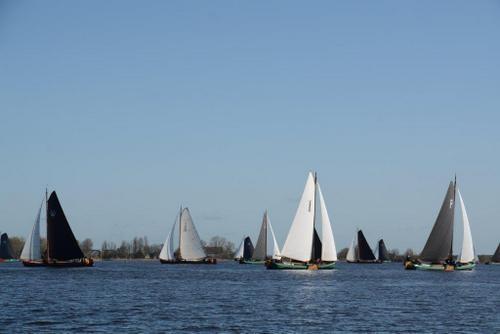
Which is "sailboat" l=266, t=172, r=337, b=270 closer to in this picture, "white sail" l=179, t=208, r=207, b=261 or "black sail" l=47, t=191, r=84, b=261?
"black sail" l=47, t=191, r=84, b=261

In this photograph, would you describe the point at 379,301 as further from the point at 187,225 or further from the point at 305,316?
the point at 187,225

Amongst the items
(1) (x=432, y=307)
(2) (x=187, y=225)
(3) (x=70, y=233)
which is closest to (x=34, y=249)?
(3) (x=70, y=233)

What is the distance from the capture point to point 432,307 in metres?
62.5

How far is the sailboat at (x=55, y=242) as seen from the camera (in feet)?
401

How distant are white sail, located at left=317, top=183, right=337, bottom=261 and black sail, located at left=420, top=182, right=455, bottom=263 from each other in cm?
1348

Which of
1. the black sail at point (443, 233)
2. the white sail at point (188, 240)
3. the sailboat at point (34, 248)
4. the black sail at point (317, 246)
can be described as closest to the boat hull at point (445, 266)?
the black sail at point (443, 233)

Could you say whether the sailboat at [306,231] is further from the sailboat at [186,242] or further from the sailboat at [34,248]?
the sailboat at [186,242]

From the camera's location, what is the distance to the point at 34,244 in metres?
131

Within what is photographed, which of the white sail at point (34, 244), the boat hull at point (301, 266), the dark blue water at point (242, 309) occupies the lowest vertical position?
the dark blue water at point (242, 309)

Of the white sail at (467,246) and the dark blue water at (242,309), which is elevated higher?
the white sail at (467,246)

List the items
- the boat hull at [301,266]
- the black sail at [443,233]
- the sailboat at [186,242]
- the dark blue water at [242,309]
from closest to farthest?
the dark blue water at [242,309]
the boat hull at [301,266]
the black sail at [443,233]
the sailboat at [186,242]

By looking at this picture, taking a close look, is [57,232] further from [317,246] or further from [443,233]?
[443,233]

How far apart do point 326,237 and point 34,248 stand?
43.2 m

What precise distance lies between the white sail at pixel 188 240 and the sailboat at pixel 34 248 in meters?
39.9
